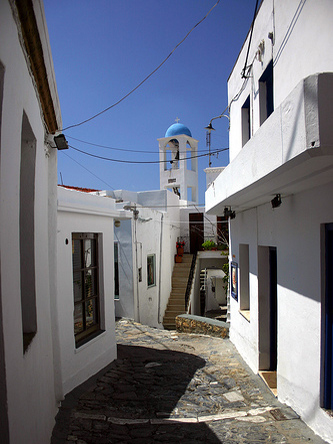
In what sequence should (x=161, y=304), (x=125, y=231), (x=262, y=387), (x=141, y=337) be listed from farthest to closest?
1. (x=161, y=304)
2. (x=125, y=231)
3. (x=141, y=337)
4. (x=262, y=387)

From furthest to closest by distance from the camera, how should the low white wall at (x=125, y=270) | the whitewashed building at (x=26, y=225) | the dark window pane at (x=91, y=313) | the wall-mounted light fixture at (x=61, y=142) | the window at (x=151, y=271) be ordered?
the window at (x=151, y=271)
the low white wall at (x=125, y=270)
the dark window pane at (x=91, y=313)
the wall-mounted light fixture at (x=61, y=142)
the whitewashed building at (x=26, y=225)

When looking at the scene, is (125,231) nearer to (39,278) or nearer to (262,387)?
(262,387)

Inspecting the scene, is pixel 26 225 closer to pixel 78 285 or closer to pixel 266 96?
pixel 78 285

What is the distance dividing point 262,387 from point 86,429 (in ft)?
9.80

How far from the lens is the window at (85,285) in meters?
5.90

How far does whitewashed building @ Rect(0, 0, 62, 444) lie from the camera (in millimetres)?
2148

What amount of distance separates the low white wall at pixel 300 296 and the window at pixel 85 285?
118 inches

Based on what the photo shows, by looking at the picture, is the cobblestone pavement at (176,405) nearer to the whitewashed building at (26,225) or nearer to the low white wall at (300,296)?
the low white wall at (300,296)

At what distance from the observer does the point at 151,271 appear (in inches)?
555

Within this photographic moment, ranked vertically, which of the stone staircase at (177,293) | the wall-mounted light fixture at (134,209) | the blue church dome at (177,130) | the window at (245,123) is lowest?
the stone staircase at (177,293)

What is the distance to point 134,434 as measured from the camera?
4109 mm

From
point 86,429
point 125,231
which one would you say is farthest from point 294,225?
point 125,231

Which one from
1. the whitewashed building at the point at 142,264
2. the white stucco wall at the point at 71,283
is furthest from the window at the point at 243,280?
the white stucco wall at the point at 71,283

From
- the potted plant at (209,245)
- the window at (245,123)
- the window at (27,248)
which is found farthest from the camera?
the potted plant at (209,245)
